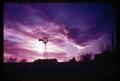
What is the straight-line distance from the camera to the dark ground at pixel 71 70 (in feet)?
12.8

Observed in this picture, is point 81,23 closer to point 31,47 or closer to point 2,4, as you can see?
point 31,47

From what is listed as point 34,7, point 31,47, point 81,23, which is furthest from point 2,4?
point 81,23

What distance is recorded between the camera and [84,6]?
395cm

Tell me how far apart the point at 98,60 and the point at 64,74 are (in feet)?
1.44

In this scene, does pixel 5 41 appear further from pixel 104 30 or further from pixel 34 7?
pixel 104 30

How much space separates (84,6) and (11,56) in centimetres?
106

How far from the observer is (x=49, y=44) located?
12.8 ft

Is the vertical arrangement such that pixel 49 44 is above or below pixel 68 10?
below

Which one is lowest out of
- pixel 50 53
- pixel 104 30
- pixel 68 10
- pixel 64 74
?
pixel 64 74

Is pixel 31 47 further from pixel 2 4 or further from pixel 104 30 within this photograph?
pixel 104 30

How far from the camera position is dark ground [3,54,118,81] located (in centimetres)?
389

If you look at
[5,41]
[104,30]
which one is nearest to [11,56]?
[5,41]

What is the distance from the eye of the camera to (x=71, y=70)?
3910 mm

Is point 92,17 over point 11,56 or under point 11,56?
over
